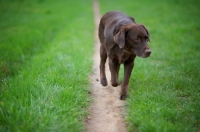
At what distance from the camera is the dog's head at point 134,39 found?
4.05 m

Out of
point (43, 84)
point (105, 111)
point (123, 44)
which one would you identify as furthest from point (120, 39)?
point (43, 84)

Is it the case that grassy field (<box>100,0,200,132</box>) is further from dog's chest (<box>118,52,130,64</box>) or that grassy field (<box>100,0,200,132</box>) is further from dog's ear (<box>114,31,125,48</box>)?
dog's ear (<box>114,31,125,48</box>)

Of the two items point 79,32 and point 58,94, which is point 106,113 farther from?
point 79,32

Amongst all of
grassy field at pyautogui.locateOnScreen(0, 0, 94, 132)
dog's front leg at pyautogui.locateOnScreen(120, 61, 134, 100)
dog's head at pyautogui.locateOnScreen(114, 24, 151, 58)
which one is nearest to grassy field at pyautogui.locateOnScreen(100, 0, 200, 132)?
dog's front leg at pyautogui.locateOnScreen(120, 61, 134, 100)

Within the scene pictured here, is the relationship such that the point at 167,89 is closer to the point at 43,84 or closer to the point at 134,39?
the point at 134,39

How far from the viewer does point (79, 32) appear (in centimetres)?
998

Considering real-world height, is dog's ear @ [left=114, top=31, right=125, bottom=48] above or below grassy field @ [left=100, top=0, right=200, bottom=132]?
above

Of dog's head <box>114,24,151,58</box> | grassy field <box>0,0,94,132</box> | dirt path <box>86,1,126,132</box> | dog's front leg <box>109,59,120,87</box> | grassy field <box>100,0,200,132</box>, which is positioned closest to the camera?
grassy field <box>0,0,94,132</box>

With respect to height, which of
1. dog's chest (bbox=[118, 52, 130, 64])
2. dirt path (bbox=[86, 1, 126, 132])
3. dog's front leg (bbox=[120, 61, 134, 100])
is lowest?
dirt path (bbox=[86, 1, 126, 132])

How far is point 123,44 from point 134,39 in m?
0.22

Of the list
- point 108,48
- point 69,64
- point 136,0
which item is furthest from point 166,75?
point 136,0

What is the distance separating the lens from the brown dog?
13.4 feet

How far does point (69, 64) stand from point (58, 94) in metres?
1.75

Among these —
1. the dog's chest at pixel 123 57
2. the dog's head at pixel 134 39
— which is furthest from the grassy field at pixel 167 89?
the dog's head at pixel 134 39
